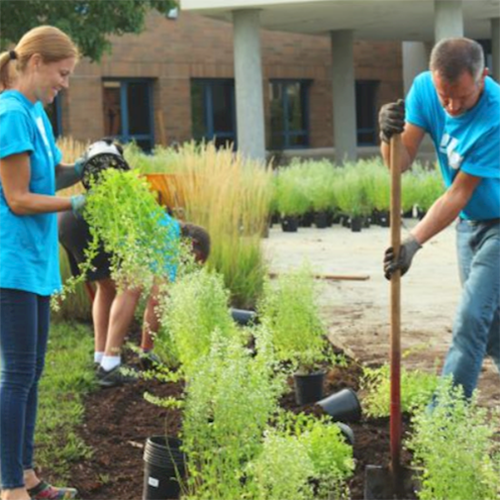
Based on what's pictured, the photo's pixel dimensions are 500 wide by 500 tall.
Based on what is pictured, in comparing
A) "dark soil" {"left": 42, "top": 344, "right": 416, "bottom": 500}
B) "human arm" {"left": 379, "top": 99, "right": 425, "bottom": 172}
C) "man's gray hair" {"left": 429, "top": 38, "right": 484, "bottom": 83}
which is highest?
"man's gray hair" {"left": 429, "top": 38, "right": 484, "bottom": 83}

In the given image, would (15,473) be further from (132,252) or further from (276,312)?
(276,312)

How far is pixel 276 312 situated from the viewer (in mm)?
6715

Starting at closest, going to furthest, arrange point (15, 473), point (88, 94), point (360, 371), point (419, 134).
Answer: point (15, 473) → point (419, 134) → point (360, 371) → point (88, 94)

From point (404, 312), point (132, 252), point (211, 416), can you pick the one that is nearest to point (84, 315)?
point (404, 312)

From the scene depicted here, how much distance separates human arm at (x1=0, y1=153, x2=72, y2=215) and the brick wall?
Result: 20.4 m

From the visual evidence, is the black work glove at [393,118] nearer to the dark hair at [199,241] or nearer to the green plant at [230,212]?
the dark hair at [199,241]

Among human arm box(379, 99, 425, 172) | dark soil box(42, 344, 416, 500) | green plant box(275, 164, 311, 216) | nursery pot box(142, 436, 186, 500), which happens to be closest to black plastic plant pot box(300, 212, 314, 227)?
green plant box(275, 164, 311, 216)

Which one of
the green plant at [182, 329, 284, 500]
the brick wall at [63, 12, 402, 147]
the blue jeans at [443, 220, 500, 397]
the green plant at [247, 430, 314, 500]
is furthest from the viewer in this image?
the brick wall at [63, 12, 402, 147]

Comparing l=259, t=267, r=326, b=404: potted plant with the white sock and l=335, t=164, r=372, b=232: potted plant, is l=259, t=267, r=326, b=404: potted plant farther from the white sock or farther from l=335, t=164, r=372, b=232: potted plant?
l=335, t=164, r=372, b=232: potted plant

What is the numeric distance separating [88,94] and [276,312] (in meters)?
19.9

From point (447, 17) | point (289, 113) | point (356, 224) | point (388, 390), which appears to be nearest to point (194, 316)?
point (388, 390)

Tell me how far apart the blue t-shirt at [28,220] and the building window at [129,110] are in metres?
23.0

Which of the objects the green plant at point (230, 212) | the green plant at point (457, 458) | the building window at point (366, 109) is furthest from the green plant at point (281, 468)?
the building window at point (366, 109)

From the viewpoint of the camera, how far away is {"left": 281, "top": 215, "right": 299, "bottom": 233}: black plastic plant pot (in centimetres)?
1658
